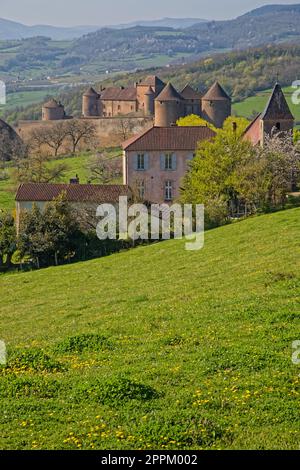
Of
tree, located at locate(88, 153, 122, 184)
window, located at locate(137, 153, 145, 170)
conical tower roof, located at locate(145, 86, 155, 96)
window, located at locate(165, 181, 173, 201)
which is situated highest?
conical tower roof, located at locate(145, 86, 155, 96)

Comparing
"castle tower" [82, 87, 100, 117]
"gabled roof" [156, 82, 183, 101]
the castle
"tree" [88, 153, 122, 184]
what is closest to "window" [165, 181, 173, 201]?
"tree" [88, 153, 122, 184]

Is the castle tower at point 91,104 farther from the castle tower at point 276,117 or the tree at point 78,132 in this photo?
the castle tower at point 276,117

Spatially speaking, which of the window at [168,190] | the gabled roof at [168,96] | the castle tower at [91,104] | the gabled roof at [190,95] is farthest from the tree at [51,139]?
the window at [168,190]

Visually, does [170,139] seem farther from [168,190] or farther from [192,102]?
[192,102]

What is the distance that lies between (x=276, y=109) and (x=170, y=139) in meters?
8.25

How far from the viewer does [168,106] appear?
89.5 metres

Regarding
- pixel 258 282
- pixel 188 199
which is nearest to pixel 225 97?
pixel 188 199

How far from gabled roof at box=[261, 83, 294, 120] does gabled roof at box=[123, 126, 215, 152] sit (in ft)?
15.2

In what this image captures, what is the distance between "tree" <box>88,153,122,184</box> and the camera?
225 feet

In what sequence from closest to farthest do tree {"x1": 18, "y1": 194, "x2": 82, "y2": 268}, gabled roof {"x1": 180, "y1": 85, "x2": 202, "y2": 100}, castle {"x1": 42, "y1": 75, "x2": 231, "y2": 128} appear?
tree {"x1": 18, "y1": 194, "x2": 82, "y2": 268} < castle {"x1": 42, "y1": 75, "x2": 231, "y2": 128} < gabled roof {"x1": 180, "y1": 85, "x2": 202, "y2": 100}

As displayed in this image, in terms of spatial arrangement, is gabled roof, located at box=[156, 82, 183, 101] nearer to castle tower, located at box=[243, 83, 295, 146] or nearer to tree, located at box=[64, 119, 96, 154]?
tree, located at box=[64, 119, 96, 154]

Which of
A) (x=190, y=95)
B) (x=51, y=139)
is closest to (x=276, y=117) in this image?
(x=190, y=95)
